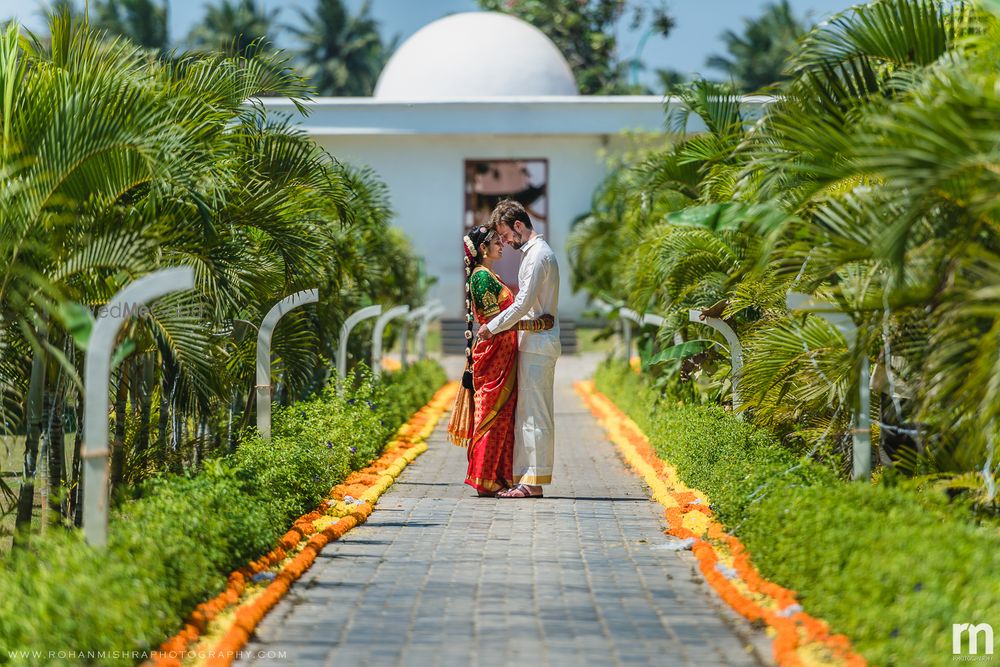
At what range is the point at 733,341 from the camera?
9.85 meters

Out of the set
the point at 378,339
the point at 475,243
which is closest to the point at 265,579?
the point at 475,243

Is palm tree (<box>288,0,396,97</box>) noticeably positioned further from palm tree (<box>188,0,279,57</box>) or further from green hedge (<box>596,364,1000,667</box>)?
green hedge (<box>596,364,1000,667</box>)

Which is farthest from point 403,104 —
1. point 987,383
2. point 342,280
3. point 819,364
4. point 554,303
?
point 987,383

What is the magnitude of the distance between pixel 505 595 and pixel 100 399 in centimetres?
205

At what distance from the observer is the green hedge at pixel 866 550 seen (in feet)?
15.8

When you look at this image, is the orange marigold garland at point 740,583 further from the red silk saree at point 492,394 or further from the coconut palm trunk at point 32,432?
the coconut palm trunk at point 32,432

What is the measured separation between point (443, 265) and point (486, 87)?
A: 4.43 m

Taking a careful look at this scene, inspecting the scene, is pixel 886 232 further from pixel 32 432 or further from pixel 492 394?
pixel 32 432

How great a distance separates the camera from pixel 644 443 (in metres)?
12.7

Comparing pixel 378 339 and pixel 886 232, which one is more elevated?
pixel 886 232

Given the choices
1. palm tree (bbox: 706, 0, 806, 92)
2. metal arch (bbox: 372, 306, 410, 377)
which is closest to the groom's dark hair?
metal arch (bbox: 372, 306, 410, 377)

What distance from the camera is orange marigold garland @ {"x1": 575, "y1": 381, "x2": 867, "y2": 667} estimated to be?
5.18 m

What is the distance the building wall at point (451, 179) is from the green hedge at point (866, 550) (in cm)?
2449

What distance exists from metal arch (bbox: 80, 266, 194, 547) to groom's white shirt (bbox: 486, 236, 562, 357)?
12.6 feet
